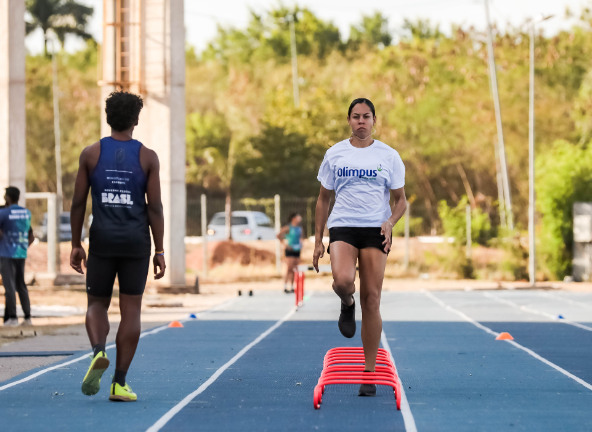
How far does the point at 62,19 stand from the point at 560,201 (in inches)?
1755

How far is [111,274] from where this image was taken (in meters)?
6.57

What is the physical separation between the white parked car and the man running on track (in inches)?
1097

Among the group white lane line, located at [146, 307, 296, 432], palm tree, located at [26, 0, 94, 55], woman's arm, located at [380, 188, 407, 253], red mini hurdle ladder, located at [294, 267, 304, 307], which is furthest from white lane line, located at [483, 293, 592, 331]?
palm tree, located at [26, 0, 94, 55]

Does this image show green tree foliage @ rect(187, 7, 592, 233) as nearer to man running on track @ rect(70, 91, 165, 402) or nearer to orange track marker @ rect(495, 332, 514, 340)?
orange track marker @ rect(495, 332, 514, 340)

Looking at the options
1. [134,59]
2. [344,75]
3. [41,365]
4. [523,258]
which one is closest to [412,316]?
[41,365]

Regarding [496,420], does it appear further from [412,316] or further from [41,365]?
[412,316]

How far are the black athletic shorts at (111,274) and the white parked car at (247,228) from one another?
27.9 m

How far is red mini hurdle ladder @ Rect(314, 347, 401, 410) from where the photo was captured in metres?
6.70

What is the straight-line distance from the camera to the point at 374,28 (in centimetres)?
7919

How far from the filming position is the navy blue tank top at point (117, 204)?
255 inches

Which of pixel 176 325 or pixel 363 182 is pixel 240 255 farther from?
pixel 363 182

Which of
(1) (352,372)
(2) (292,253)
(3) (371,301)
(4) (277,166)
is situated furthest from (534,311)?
(4) (277,166)

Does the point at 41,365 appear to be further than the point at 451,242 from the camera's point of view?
No

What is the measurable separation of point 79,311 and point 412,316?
241 inches
